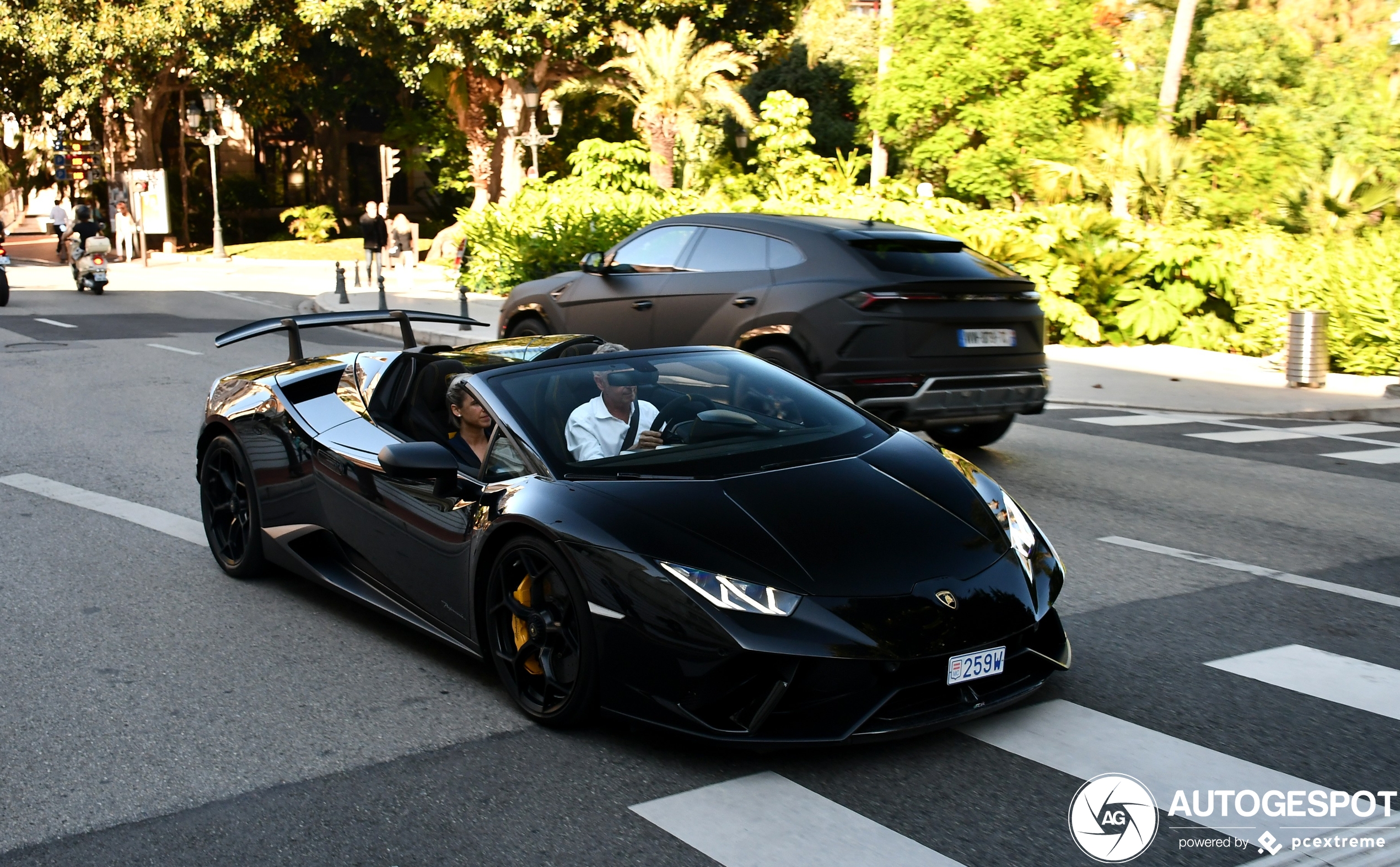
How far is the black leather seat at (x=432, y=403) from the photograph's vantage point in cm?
581

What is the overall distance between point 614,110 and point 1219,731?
45.8 meters

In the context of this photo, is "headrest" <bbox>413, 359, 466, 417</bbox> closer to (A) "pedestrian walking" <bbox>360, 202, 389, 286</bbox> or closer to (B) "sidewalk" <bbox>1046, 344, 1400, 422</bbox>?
(B) "sidewalk" <bbox>1046, 344, 1400, 422</bbox>

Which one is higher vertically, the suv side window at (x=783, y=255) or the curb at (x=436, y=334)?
the suv side window at (x=783, y=255)

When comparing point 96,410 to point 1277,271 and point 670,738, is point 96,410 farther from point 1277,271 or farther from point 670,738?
point 1277,271

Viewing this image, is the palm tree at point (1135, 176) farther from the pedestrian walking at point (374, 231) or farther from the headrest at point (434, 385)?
the headrest at point (434, 385)

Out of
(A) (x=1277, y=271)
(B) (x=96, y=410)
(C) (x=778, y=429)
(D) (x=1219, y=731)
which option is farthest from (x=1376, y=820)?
(A) (x=1277, y=271)

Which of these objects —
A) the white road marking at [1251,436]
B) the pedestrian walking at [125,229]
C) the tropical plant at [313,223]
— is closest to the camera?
the white road marking at [1251,436]

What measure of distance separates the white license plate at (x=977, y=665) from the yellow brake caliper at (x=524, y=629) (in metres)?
1.36

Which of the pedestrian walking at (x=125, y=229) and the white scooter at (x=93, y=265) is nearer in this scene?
the white scooter at (x=93, y=265)

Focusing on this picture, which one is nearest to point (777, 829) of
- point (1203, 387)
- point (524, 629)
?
point (524, 629)

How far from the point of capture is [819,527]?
450cm

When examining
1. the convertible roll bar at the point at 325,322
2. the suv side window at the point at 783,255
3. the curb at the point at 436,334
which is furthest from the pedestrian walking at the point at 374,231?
the convertible roll bar at the point at 325,322

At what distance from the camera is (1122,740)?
14.5ft

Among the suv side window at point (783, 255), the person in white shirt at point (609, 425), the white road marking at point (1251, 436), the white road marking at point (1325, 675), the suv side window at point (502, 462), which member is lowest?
the white road marking at point (1251, 436)
